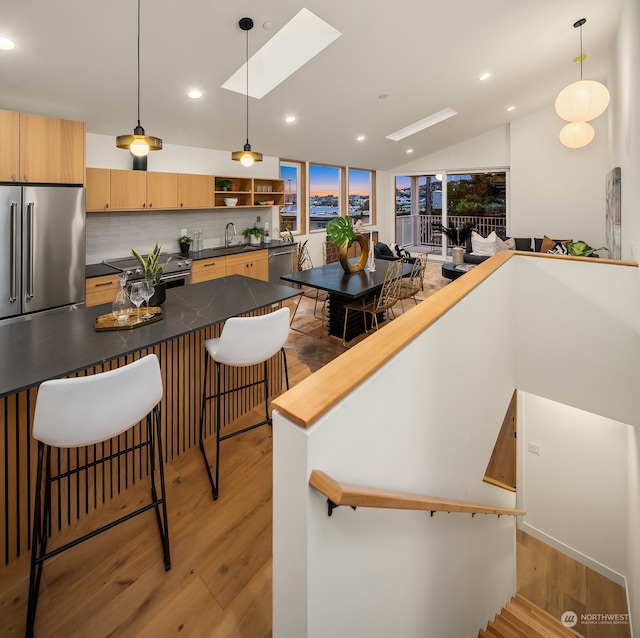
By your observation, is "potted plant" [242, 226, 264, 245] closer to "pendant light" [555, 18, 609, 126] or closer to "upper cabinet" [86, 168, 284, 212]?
"upper cabinet" [86, 168, 284, 212]

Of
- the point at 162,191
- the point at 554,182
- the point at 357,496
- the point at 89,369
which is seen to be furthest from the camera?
the point at 554,182

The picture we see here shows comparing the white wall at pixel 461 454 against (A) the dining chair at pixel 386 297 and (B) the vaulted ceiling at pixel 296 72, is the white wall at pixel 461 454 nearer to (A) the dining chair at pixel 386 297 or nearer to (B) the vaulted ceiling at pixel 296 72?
(A) the dining chair at pixel 386 297

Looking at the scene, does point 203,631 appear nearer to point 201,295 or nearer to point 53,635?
point 53,635

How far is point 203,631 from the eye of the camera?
1441mm

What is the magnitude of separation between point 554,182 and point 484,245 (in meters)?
1.66

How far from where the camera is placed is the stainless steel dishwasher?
629 centimetres

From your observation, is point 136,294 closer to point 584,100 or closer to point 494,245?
point 584,100

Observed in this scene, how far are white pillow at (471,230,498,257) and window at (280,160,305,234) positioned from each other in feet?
11.7

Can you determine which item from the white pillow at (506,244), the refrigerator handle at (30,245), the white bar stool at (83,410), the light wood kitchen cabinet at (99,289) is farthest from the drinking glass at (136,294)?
the white pillow at (506,244)

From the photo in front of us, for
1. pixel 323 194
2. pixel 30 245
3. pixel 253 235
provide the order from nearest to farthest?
pixel 30 245
pixel 253 235
pixel 323 194

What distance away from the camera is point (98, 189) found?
4148mm

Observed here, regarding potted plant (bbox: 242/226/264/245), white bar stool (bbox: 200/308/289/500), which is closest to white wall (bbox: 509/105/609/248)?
potted plant (bbox: 242/226/264/245)

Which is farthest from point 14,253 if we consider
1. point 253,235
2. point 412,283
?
point 412,283

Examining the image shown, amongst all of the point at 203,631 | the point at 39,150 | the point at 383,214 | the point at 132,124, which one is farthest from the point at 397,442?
the point at 383,214
